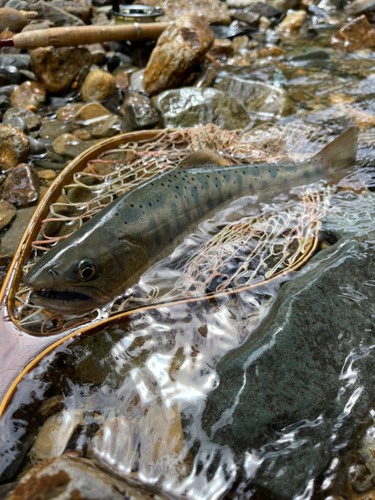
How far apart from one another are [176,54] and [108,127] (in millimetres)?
2090

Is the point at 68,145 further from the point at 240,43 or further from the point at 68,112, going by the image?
the point at 240,43

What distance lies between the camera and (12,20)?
453 cm

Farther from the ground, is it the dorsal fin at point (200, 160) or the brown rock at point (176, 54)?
the brown rock at point (176, 54)

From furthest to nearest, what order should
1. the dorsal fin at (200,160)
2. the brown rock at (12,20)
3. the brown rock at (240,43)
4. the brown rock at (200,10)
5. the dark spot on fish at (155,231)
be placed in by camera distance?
the brown rock at (200,10) < the brown rock at (240,43) < the brown rock at (12,20) < the dorsal fin at (200,160) < the dark spot on fish at (155,231)

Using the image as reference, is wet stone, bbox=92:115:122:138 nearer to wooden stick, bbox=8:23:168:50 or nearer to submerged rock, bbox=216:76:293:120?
wooden stick, bbox=8:23:168:50

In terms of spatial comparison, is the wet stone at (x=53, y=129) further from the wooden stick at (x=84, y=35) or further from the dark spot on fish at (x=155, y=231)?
the dark spot on fish at (x=155, y=231)

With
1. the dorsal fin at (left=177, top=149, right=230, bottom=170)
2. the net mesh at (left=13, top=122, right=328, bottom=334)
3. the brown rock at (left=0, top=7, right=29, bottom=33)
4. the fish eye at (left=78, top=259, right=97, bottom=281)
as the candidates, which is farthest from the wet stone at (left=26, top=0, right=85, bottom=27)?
the fish eye at (left=78, top=259, right=97, bottom=281)

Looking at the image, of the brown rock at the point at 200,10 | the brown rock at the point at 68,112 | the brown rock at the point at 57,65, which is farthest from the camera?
the brown rock at the point at 200,10

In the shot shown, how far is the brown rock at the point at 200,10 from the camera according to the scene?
1077 centimetres

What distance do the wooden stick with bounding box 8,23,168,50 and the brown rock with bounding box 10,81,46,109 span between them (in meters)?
0.75

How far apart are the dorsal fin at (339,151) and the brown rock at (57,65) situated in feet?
17.5

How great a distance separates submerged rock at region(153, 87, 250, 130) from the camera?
18.3ft

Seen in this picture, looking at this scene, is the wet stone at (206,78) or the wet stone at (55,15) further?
the wet stone at (206,78)

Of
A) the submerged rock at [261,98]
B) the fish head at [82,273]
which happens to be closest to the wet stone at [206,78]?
the submerged rock at [261,98]
